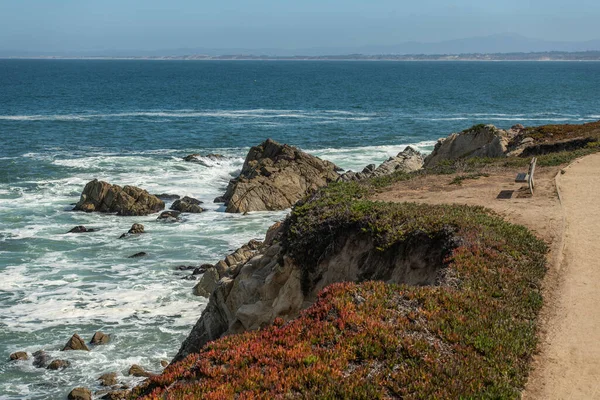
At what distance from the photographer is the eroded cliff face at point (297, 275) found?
18.2 metres

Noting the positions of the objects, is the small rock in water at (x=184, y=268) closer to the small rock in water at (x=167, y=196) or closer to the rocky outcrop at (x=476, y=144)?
the small rock in water at (x=167, y=196)

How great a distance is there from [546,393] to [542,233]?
8.74 meters

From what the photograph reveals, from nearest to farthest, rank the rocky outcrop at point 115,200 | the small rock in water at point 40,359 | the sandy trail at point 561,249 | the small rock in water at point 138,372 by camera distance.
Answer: the sandy trail at point 561,249 → the small rock in water at point 138,372 → the small rock in water at point 40,359 → the rocky outcrop at point 115,200

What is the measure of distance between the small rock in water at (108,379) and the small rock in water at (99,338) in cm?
275

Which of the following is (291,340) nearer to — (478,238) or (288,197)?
(478,238)

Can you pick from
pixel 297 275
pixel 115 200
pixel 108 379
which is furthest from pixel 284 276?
pixel 115 200

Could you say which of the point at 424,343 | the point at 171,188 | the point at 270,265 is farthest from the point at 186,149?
the point at 424,343

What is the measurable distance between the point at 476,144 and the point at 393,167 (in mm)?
7184

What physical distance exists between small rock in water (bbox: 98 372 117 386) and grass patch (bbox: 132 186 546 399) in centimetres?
922

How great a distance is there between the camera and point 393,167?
49375mm

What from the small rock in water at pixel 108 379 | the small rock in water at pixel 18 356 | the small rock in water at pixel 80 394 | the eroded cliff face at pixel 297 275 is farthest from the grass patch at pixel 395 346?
the small rock in water at pixel 18 356

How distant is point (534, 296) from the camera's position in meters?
15.0

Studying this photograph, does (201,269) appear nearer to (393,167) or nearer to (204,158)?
(393,167)

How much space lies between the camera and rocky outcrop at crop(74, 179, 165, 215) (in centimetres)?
4403
